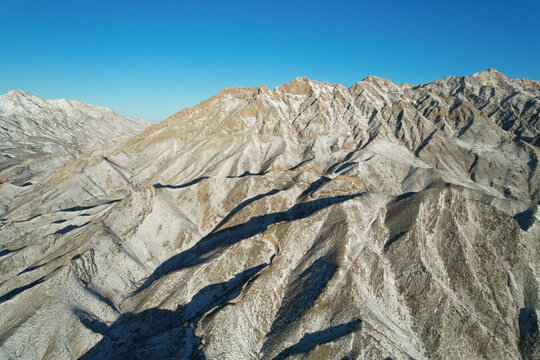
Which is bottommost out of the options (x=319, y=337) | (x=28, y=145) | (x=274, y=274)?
(x=319, y=337)

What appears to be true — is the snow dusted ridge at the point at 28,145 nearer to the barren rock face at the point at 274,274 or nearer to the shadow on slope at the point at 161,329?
the barren rock face at the point at 274,274

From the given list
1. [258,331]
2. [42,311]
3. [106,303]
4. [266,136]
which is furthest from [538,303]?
[266,136]

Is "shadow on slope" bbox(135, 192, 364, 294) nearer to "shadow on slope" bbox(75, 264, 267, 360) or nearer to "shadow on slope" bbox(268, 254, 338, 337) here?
"shadow on slope" bbox(75, 264, 267, 360)

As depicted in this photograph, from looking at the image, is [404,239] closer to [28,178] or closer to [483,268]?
[483,268]

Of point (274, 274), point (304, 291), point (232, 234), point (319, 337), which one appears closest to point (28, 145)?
point (232, 234)

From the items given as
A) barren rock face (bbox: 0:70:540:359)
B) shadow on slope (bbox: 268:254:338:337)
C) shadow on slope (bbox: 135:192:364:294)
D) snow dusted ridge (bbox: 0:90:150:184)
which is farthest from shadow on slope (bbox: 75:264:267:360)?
snow dusted ridge (bbox: 0:90:150:184)

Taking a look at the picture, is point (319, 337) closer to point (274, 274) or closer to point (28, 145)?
point (274, 274)
